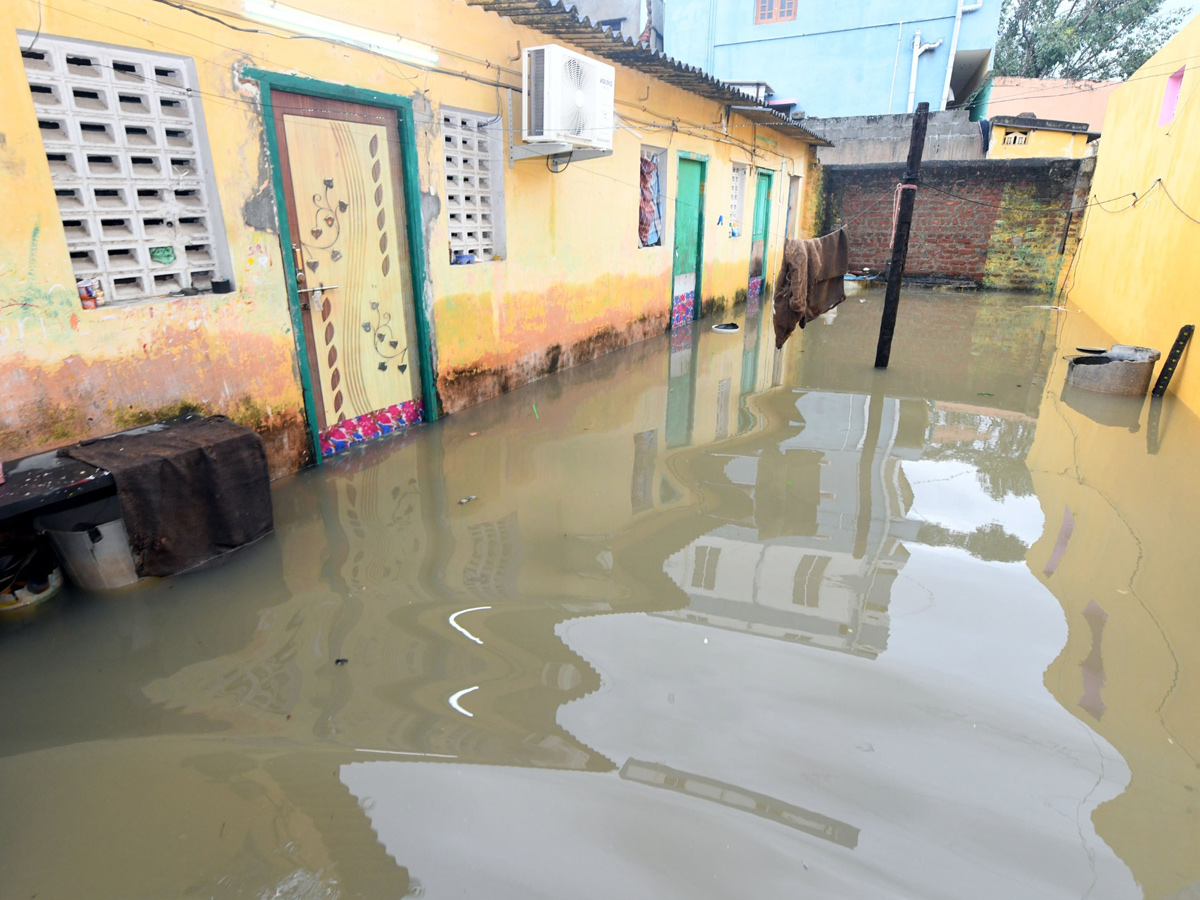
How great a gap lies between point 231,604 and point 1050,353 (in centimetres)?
954

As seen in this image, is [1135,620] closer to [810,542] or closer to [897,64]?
[810,542]

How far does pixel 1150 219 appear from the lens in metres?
8.47

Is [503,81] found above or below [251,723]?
above

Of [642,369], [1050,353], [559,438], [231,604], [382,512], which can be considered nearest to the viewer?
[231,604]

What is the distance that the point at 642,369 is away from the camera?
25.9 ft

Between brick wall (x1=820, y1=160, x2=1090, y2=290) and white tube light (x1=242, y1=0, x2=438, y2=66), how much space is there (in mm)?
13430

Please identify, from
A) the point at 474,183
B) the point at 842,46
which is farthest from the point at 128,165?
the point at 842,46

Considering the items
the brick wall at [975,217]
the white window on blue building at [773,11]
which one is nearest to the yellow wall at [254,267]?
the brick wall at [975,217]

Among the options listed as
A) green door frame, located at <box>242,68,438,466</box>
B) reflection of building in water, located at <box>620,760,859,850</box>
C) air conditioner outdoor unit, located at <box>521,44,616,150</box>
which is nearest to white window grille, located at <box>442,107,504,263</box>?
air conditioner outdoor unit, located at <box>521,44,616,150</box>

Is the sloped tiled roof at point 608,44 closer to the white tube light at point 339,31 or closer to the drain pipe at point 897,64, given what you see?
the white tube light at point 339,31

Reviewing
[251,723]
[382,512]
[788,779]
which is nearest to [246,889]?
[251,723]

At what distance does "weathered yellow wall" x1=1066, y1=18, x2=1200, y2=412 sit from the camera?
6824 mm

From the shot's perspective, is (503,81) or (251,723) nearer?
(251,723)

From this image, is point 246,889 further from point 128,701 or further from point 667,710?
point 667,710
